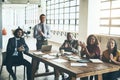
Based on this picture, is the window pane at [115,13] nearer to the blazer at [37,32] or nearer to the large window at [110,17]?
the large window at [110,17]

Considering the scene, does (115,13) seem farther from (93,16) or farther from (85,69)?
(85,69)

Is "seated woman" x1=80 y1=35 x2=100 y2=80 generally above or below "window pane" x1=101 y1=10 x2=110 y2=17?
below

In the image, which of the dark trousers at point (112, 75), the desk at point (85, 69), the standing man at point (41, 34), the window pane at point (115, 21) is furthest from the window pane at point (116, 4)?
the desk at point (85, 69)

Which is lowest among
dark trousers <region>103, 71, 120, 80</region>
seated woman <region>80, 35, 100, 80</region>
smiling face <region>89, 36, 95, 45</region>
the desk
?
dark trousers <region>103, 71, 120, 80</region>

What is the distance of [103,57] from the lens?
3.61 meters

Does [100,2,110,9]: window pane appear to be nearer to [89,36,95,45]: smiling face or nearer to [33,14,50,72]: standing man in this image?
[33,14,50,72]: standing man

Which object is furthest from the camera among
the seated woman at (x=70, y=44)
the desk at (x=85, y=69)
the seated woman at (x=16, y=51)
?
the seated woman at (x=70, y=44)

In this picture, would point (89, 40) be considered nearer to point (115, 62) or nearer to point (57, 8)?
point (115, 62)

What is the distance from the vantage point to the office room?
3289mm

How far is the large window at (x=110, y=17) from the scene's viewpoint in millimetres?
6410

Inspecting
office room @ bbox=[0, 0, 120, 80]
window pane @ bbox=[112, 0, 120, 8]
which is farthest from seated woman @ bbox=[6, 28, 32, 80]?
window pane @ bbox=[112, 0, 120, 8]

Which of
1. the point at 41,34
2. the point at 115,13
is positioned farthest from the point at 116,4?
the point at 41,34

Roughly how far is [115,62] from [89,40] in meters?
0.75

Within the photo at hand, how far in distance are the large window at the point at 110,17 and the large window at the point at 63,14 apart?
3.01 meters
